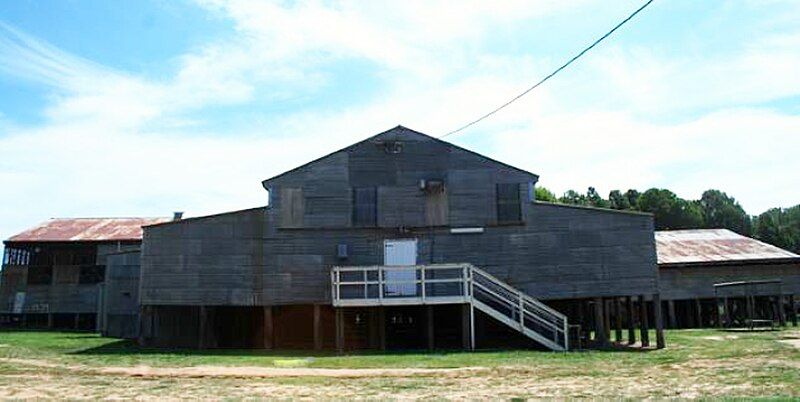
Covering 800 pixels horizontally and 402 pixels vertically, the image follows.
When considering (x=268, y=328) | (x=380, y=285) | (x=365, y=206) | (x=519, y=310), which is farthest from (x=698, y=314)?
(x=268, y=328)

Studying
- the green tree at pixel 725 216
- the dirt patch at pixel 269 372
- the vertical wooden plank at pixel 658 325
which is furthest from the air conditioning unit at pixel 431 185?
the green tree at pixel 725 216

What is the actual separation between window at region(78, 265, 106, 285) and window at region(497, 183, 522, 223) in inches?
1101

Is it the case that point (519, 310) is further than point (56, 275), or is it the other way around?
point (56, 275)

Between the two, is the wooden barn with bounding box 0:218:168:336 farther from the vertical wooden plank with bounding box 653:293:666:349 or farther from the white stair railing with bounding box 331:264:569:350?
the vertical wooden plank with bounding box 653:293:666:349

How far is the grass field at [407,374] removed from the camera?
36.1 ft

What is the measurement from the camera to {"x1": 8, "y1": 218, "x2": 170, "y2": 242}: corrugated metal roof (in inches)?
1613

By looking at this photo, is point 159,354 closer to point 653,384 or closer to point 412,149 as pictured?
point 412,149

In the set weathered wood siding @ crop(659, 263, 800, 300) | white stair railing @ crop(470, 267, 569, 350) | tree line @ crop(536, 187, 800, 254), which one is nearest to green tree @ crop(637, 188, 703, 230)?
tree line @ crop(536, 187, 800, 254)

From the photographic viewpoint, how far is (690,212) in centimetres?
8269

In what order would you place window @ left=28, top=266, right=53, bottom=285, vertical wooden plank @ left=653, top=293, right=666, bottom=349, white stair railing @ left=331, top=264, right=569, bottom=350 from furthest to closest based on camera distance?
window @ left=28, top=266, right=53, bottom=285 → vertical wooden plank @ left=653, top=293, right=666, bottom=349 → white stair railing @ left=331, top=264, right=569, bottom=350

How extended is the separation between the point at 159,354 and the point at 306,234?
235 inches

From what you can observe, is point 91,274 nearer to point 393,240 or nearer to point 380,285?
point 393,240

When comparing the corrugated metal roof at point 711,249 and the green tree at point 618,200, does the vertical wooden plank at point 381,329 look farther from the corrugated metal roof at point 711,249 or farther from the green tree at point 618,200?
the green tree at point 618,200

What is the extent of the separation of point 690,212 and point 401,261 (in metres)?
69.5
